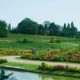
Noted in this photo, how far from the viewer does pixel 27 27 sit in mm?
100438

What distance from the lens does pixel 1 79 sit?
15.0 meters

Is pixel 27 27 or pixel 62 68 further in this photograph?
pixel 27 27

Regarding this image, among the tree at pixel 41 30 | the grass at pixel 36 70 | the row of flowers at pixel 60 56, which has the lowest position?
the grass at pixel 36 70

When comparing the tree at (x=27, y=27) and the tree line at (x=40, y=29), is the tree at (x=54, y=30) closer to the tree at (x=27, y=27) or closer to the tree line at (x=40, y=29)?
the tree line at (x=40, y=29)

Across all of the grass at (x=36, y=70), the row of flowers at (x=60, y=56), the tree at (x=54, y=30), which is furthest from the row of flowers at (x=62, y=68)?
the tree at (x=54, y=30)

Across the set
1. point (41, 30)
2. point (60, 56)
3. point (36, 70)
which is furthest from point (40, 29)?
point (36, 70)

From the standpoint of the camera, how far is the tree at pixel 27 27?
9682 centimetres

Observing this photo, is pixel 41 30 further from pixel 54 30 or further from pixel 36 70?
pixel 36 70

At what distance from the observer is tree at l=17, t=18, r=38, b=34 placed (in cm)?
9682

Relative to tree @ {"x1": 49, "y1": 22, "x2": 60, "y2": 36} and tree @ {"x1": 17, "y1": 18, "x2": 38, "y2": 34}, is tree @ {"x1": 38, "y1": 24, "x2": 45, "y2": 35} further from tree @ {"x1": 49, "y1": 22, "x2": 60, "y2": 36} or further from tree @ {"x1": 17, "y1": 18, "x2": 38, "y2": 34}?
tree @ {"x1": 49, "y1": 22, "x2": 60, "y2": 36}

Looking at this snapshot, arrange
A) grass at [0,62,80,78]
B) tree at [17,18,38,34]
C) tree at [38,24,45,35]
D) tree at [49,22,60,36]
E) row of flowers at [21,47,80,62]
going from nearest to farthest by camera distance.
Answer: grass at [0,62,80,78]
row of flowers at [21,47,80,62]
tree at [17,18,38,34]
tree at [38,24,45,35]
tree at [49,22,60,36]

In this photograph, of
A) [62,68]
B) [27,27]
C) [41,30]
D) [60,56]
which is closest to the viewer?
[62,68]

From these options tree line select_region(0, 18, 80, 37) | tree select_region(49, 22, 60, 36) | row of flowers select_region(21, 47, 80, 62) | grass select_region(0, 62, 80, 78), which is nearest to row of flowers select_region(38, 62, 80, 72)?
grass select_region(0, 62, 80, 78)

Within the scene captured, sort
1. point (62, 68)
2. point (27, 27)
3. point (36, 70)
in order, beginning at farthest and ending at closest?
point (27, 27), point (36, 70), point (62, 68)
